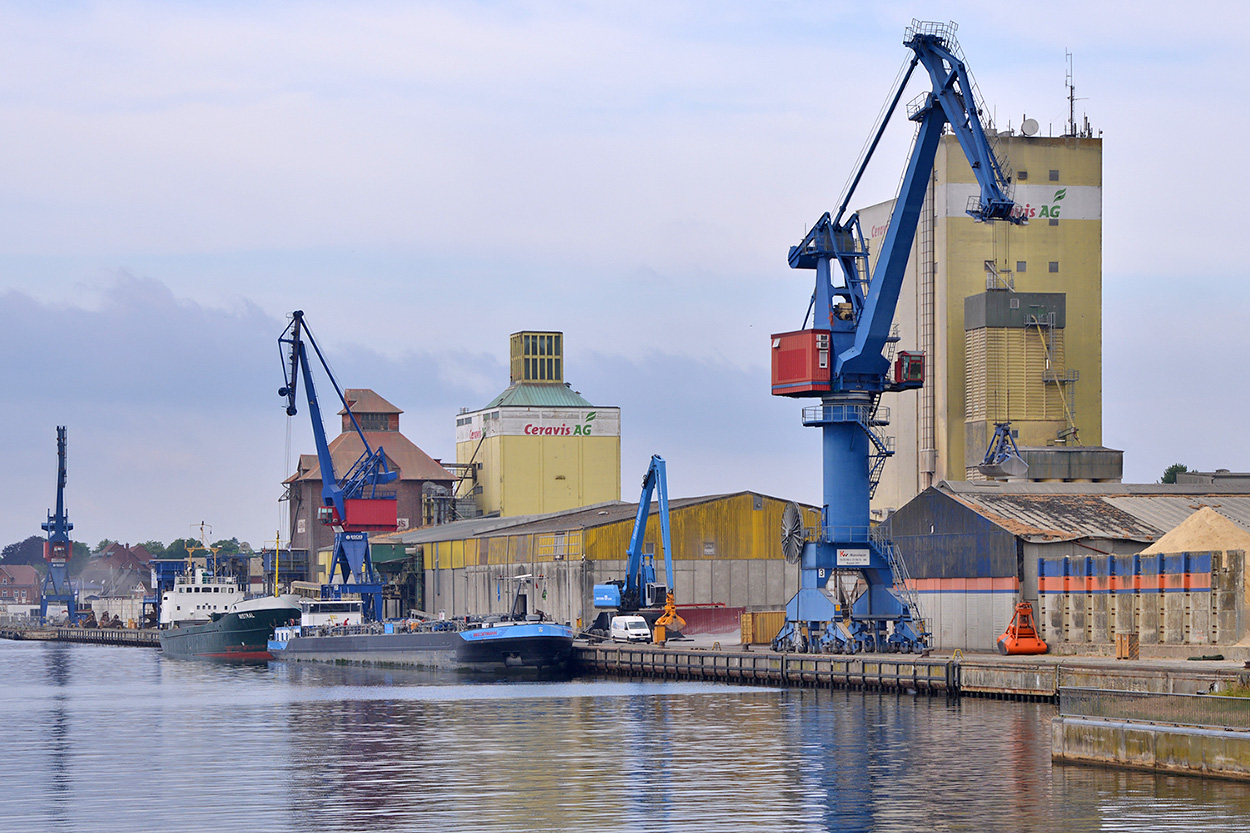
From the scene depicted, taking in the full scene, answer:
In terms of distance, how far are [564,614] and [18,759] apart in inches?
2184

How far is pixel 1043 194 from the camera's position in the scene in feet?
359

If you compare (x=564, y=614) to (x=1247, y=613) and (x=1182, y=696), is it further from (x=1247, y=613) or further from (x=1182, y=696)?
(x=1182, y=696)

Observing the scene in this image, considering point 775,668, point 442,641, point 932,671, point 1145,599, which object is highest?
point 1145,599

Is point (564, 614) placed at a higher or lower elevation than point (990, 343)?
lower

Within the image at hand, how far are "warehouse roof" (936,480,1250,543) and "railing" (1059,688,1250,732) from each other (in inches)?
1190

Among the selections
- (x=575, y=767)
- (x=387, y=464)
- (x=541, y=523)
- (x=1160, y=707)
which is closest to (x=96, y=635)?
(x=387, y=464)

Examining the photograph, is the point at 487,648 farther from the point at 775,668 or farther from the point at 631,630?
the point at 775,668

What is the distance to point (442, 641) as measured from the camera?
86.8 m

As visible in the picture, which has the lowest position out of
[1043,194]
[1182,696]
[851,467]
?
[1182,696]

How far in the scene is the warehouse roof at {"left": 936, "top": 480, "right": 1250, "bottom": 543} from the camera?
68.8 m

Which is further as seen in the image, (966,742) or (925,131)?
(925,131)

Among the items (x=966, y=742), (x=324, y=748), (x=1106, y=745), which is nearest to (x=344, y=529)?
(x=324, y=748)

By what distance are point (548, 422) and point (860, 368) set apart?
8276 centimetres

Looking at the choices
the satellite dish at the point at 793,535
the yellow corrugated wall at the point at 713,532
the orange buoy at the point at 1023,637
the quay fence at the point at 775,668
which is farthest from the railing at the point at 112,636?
the orange buoy at the point at 1023,637
